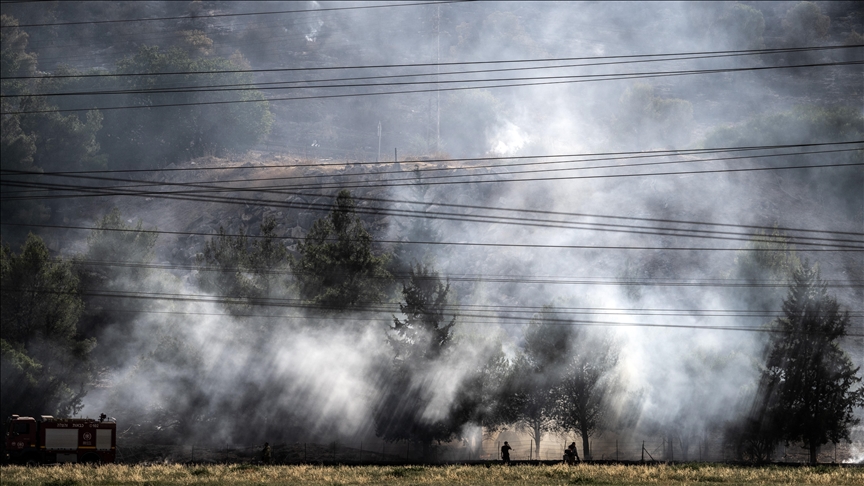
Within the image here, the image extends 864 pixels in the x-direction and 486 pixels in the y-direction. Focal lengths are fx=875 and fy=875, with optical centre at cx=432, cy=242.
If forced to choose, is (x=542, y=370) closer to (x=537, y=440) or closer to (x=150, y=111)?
(x=537, y=440)

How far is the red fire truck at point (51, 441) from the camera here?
164ft

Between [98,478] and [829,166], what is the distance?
123 m

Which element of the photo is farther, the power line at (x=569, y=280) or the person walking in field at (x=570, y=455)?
the power line at (x=569, y=280)

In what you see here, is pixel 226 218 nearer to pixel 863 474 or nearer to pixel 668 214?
pixel 668 214

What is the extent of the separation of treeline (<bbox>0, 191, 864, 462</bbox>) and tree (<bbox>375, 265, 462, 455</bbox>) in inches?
3.9

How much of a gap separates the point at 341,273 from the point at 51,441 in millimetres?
31329

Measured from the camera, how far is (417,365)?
69.1 m

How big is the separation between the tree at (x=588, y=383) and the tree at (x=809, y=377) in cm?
1165

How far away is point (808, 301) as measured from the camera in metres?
69.7

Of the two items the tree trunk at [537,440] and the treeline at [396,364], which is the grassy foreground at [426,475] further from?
the tree trunk at [537,440]

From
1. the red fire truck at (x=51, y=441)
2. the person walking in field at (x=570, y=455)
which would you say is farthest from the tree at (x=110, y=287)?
the person walking in field at (x=570, y=455)

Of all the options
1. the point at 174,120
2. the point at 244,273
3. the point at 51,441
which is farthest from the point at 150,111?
the point at 51,441

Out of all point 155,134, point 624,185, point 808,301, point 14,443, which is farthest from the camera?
Answer: point 155,134

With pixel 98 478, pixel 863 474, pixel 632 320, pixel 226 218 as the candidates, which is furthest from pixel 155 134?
pixel 863 474
